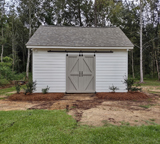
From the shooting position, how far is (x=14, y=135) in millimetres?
2293

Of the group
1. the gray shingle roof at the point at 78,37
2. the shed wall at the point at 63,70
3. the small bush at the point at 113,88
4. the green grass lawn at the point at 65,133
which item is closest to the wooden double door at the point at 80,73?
the shed wall at the point at 63,70

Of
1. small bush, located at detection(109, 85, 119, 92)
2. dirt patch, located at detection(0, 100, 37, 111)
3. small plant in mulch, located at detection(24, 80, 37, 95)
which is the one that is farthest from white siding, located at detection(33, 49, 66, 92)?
small bush, located at detection(109, 85, 119, 92)

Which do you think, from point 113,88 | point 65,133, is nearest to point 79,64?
point 113,88

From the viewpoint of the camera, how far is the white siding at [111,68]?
652cm

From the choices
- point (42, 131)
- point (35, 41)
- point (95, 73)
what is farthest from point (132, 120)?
point (35, 41)

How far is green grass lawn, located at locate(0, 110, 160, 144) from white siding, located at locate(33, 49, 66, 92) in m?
3.39

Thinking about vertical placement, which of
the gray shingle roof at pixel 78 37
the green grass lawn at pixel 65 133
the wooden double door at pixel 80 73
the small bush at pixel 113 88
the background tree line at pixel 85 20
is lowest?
the green grass lawn at pixel 65 133

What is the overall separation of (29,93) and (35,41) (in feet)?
8.82

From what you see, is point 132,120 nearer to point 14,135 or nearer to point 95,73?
point 14,135

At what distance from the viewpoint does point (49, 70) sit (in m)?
6.34

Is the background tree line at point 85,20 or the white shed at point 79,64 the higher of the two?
the background tree line at point 85,20

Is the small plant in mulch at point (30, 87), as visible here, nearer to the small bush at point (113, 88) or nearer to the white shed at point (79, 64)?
the white shed at point (79, 64)

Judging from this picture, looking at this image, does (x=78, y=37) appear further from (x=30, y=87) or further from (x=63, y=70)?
(x=30, y=87)

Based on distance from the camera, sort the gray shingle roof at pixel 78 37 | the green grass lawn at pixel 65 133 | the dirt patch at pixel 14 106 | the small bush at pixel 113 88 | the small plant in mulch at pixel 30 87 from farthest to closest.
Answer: the gray shingle roof at pixel 78 37
the small bush at pixel 113 88
the small plant in mulch at pixel 30 87
the dirt patch at pixel 14 106
the green grass lawn at pixel 65 133
